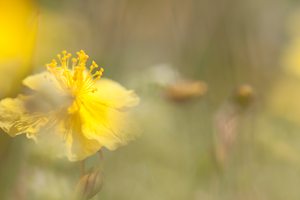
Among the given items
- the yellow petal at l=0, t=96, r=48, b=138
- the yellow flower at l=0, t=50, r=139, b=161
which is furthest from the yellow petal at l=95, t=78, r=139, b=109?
the yellow petal at l=0, t=96, r=48, b=138

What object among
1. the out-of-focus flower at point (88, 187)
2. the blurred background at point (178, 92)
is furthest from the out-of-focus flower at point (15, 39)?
the out-of-focus flower at point (88, 187)

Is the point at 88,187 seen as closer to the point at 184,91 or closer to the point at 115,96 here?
the point at 115,96

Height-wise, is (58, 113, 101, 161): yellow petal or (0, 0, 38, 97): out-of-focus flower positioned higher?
(58, 113, 101, 161): yellow petal

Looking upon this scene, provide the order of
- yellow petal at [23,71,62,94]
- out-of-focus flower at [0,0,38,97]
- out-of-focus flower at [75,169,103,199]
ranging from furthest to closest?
out-of-focus flower at [0,0,38,97] < yellow petal at [23,71,62,94] < out-of-focus flower at [75,169,103,199]

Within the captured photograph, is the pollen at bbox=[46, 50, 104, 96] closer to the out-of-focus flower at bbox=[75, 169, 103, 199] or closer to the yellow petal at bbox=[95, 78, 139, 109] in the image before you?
the yellow petal at bbox=[95, 78, 139, 109]

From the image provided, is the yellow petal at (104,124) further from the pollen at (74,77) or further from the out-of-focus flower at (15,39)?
the out-of-focus flower at (15,39)

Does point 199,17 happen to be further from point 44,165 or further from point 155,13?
point 44,165

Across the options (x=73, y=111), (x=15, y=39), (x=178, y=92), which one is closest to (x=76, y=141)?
(x=73, y=111)
